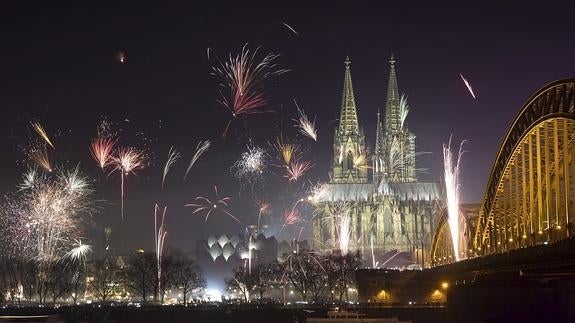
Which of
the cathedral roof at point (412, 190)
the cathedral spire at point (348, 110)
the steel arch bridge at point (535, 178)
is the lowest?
the steel arch bridge at point (535, 178)

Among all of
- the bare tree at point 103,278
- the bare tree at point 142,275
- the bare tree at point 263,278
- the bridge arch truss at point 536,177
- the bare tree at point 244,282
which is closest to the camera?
the bridge arch truss at point 536,177

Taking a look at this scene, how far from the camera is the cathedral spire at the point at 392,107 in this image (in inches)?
7638

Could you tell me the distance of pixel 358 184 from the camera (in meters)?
196

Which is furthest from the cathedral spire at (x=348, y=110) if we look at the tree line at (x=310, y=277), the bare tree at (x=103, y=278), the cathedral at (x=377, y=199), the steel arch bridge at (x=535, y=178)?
the steel arch bridge at (x=535, y=178)

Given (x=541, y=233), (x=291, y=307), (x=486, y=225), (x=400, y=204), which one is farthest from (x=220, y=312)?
(x=400, y=204)

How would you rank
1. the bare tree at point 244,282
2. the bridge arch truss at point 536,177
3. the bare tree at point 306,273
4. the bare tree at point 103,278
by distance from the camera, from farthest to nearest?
the bare tree at point 244,282, the bare tree at point 103,278, the bare tree at point 306,273, the bridge arch truss at point 536,177

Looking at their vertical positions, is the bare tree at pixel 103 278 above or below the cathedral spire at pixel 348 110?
below

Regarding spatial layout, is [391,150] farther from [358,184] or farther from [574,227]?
[574,227]

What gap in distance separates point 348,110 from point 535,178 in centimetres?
13425

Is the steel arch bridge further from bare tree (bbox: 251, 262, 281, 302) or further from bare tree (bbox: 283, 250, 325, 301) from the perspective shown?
bare tree (bbox: 251, 262, 281, 302)

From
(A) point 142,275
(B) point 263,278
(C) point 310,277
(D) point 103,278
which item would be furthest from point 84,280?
(C) point 310,277

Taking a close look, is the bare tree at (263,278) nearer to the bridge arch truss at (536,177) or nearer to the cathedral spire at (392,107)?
the cathedral spire at (392,107)

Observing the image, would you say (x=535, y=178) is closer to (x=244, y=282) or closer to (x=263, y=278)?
(x=244, y=282)

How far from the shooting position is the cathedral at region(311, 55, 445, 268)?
611ft
